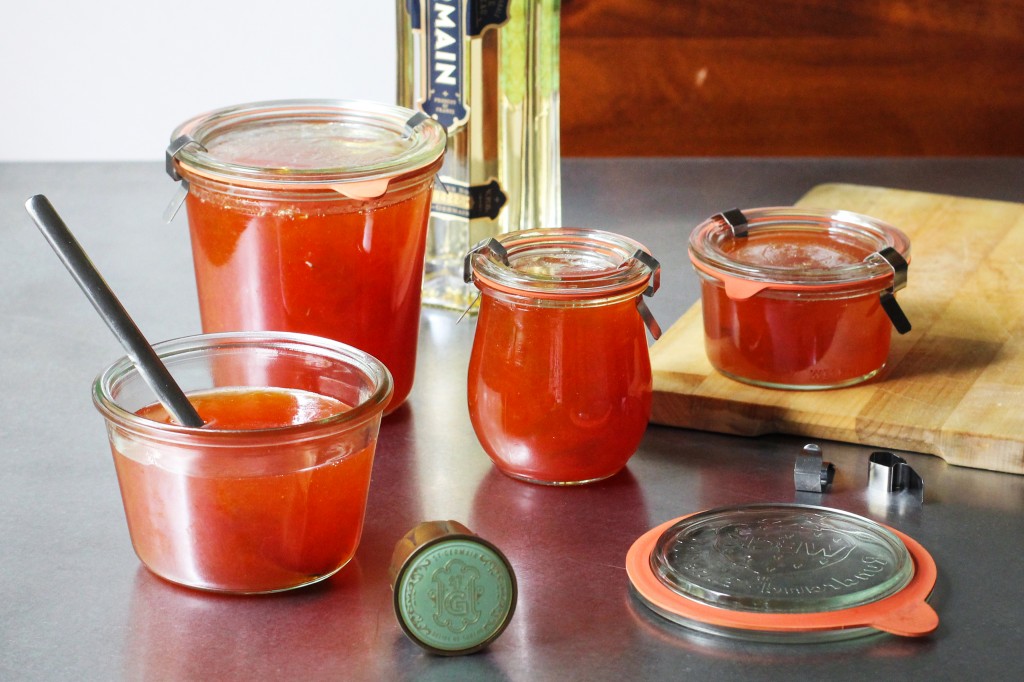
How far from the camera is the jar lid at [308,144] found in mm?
939

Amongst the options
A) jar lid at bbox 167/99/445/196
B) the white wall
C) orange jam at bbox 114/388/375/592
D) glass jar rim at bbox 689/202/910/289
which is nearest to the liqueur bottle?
jar lid at bbox 167/99/445/196

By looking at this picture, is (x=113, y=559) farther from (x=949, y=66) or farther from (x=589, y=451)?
(x=949, y=66)

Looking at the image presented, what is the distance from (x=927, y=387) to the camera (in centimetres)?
105

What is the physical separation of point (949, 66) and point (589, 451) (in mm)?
1008

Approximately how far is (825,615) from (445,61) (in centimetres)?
63

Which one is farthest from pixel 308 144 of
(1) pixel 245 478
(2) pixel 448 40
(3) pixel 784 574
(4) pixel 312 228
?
(3) pixel 784 574

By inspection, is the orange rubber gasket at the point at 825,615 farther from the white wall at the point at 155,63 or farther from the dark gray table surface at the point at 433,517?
the white wall at the point at 155,63

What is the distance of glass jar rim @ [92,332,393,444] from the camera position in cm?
75

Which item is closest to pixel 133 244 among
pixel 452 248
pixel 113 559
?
pixel 452 248

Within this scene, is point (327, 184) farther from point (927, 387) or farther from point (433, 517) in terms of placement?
point (927, 387)

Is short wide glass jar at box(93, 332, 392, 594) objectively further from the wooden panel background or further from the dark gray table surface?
the wooden panel background

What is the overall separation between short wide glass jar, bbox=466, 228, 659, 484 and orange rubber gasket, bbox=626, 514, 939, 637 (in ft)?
0.47

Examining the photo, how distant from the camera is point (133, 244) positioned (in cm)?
146

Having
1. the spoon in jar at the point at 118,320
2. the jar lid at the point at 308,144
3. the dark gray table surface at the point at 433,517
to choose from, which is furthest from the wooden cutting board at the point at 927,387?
the spoon in jar at the point at 118,320
